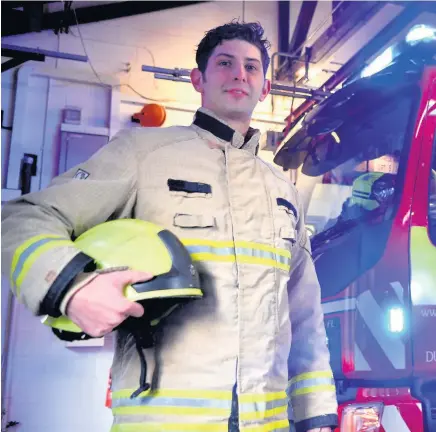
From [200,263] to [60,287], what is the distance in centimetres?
39

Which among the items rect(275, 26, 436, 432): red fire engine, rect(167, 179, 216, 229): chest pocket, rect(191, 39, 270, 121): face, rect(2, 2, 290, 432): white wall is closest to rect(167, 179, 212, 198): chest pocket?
rect(167, 179, 216, 229): chest pocket

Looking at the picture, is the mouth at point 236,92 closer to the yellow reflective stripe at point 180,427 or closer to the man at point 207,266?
the man at point 207,266

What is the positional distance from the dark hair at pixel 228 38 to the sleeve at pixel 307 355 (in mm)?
578

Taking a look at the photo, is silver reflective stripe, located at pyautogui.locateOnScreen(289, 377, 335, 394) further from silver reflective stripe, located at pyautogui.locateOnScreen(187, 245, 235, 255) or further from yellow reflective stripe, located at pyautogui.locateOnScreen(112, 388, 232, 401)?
silver reflective stripe, located at pyautogui.locateOnScreen(187, 245, 235, 255)

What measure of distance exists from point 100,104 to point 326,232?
2810mm

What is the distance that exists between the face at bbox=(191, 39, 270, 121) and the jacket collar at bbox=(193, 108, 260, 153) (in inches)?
1.5

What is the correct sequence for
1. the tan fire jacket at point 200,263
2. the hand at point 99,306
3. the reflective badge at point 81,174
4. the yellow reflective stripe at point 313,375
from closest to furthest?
1. the hand at point 99,306
2. the tan fire jacket at point 200,263
3. the reflective badge at point 81,174
4. the yellow reflective stripe at point 313,375

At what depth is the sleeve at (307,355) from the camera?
146 centimetres

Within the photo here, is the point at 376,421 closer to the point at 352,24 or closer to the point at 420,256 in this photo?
the point at 420,256

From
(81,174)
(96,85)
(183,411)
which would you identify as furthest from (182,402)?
(96,85)

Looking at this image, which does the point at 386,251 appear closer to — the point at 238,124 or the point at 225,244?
the point at 238,124

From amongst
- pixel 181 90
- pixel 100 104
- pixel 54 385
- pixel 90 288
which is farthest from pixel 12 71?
pixel 90 288

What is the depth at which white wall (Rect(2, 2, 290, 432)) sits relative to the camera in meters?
3.82

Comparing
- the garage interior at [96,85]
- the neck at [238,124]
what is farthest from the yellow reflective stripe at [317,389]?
the garage interior at [96,85]
